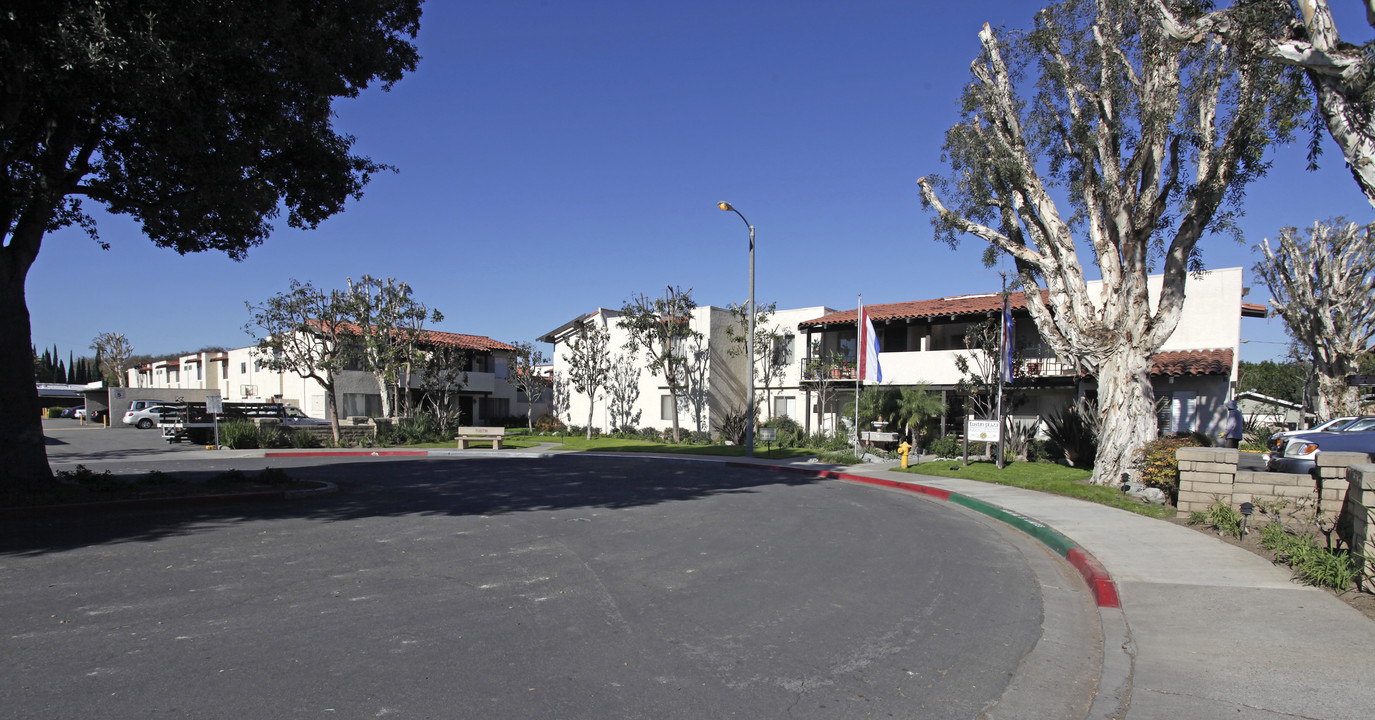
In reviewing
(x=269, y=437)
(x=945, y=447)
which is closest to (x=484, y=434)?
(x=269, y=437)

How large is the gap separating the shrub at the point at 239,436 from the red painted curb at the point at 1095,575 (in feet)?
89.8

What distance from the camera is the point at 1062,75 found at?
16.4 metres

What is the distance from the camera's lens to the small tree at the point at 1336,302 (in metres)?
26.6

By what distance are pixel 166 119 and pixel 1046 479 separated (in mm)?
17916

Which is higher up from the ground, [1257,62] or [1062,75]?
[1062,75]

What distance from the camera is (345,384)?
3953 centimetres

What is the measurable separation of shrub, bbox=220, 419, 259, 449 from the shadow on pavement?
554 centimetres

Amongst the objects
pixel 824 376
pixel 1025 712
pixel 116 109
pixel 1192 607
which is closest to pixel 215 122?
pixel 116 109

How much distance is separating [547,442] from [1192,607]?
28.2 metres

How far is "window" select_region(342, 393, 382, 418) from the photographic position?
130 ft

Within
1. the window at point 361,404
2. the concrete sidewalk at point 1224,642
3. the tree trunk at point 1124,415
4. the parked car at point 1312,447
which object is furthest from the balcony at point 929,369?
the window at point 361,404

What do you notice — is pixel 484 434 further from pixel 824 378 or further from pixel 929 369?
pixel 929 369

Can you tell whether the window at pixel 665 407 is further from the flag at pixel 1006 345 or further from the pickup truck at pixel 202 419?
the flag at pixel 1006 345

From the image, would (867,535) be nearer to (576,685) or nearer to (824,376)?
(576,685)
